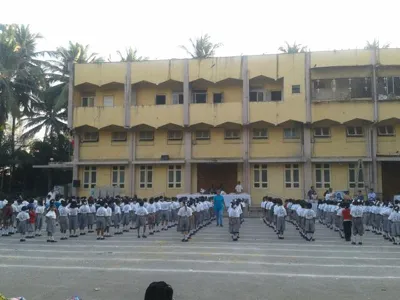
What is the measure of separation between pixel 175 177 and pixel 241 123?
6.24 meters

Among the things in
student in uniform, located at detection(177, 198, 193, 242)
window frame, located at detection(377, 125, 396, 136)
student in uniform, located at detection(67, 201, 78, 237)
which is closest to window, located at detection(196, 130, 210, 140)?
window frame, located at detection(377, 125, 396, 136)

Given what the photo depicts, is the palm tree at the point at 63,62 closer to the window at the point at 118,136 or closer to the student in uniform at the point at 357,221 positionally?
the window at the point at 118,136

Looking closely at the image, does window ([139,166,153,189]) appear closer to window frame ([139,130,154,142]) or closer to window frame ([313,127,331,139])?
window frame ([139,130,154,142])

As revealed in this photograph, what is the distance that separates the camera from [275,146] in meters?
31.4

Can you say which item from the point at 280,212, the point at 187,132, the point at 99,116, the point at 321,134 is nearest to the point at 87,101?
the point at 99,116

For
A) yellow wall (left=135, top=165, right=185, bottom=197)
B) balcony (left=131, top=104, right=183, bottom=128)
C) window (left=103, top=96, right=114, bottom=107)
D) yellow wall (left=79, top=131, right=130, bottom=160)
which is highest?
window (left=103, top=96, right=114, bottom=107)

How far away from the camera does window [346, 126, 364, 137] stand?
3074 cm

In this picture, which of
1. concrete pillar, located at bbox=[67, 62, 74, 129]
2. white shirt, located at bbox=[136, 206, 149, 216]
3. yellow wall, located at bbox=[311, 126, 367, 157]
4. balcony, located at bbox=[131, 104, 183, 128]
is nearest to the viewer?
white shirt, located at bbox=[136, 206, 149, 216]

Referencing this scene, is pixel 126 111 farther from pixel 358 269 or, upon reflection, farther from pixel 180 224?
pixel 358 269

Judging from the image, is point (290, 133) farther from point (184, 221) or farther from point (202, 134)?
point (184, 221)

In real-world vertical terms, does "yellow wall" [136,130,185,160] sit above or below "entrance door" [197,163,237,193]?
above

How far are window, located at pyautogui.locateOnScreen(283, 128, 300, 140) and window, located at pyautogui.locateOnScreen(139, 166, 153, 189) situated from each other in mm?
9982

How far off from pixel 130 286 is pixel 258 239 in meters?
8.53

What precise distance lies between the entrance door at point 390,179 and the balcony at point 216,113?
37.9ft
